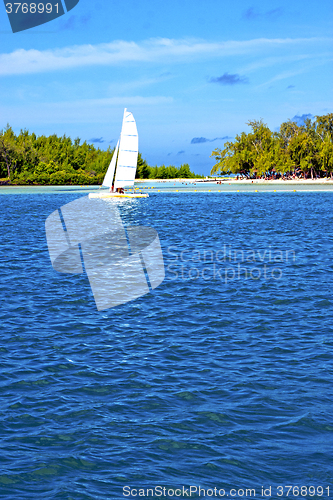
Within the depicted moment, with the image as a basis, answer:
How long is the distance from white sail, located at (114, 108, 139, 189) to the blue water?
62.1 m

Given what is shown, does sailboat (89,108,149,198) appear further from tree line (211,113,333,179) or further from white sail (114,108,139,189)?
tree line (211,113,333,179)

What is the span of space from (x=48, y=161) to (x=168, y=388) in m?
171

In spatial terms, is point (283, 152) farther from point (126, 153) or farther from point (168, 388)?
point (168, 388)

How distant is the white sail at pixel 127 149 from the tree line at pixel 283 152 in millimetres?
73392

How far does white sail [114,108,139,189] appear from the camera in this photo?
8219 centimetres

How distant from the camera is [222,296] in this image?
1886 cm

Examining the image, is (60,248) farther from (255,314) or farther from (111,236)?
(255,314)

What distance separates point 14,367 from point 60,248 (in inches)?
847

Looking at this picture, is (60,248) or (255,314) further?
(60,248)

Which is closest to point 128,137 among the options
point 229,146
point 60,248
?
point 60,248

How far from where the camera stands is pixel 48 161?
17488cm

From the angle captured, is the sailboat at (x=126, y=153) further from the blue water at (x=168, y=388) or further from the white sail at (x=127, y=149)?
the blue water at (x=168, y=388)

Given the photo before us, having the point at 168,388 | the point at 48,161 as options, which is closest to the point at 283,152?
the point at 48,161

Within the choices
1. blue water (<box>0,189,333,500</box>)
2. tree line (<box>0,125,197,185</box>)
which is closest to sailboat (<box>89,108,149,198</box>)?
blue water (<box>0,189,333,500</box>)
